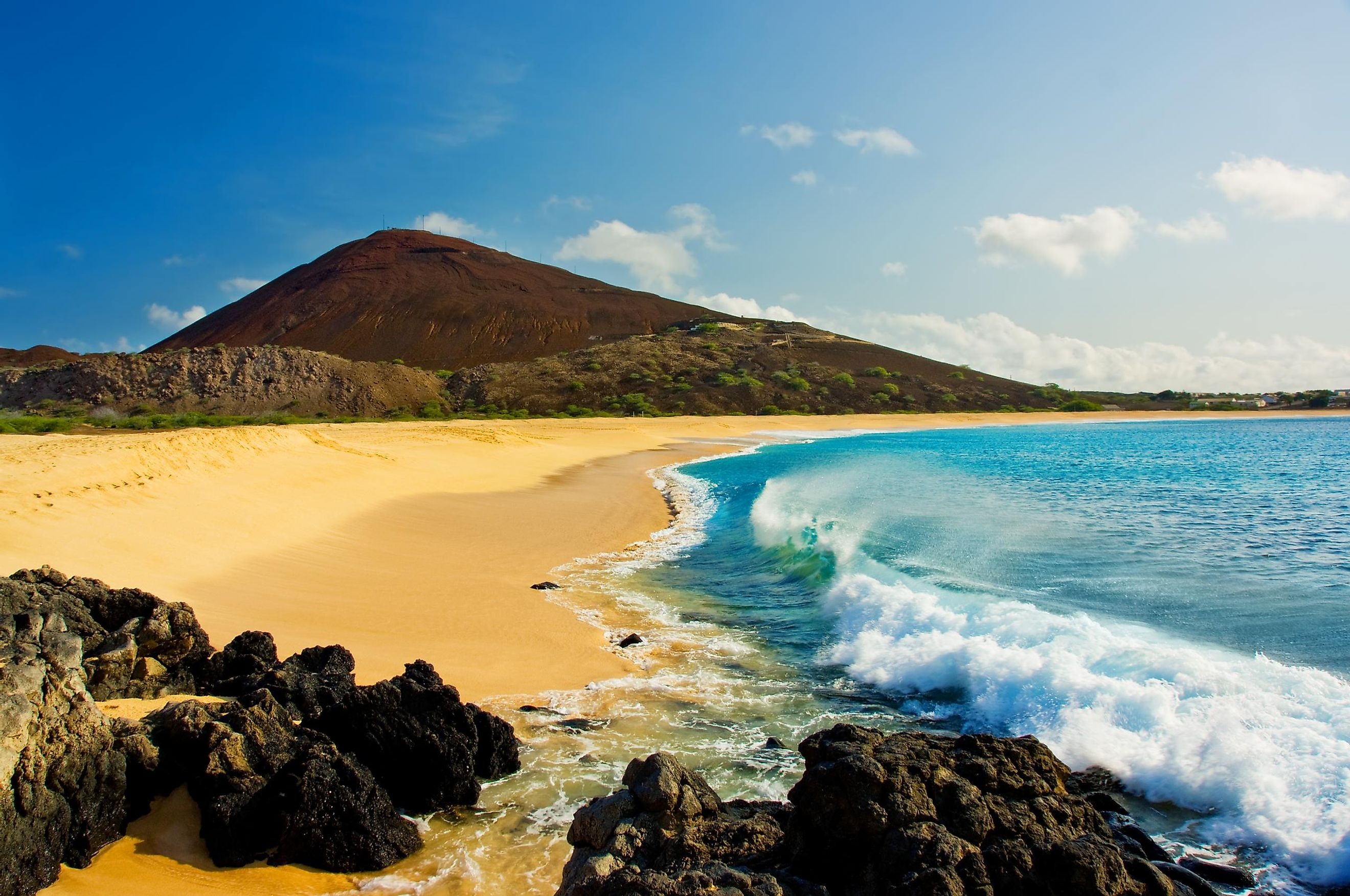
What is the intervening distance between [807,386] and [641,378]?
16952 millimetres

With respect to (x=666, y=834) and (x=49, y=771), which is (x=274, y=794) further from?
(x=666, y=834)

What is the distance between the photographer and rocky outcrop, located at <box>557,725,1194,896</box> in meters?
3.49

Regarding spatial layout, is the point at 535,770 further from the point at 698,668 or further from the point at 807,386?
the point at 807,386

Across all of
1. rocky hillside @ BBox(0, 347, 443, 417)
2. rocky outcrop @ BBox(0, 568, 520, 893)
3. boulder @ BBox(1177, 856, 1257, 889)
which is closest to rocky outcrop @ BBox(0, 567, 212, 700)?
rocky outcrop @ BBox(0, 568, 520, 893)

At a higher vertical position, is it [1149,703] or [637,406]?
[637,406]

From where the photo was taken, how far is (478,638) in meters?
8.94

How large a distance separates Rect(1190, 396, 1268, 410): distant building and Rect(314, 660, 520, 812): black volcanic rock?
11177cm

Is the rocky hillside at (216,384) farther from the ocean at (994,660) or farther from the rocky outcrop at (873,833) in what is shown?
the rocky outcrop at (873,833)

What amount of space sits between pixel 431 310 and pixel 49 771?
397 feet

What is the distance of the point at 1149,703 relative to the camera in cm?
659

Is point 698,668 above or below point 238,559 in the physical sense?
below

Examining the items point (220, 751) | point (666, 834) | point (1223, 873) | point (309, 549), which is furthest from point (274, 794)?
point (309, 549)

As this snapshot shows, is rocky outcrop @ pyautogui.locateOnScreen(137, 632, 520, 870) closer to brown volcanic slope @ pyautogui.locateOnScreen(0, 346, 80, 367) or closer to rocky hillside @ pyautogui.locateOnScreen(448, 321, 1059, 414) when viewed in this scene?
rocky hillside @ pyautogui.locateOnScreen(448, 321, 1059, 414)

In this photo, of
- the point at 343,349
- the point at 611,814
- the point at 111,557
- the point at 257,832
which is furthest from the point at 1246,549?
the point at 343,349
